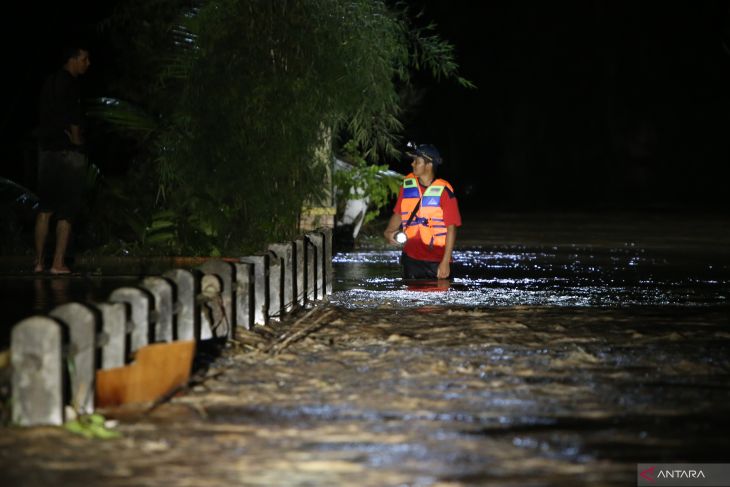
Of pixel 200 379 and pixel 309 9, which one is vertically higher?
pixel 309 9

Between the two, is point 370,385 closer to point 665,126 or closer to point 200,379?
point 200,379

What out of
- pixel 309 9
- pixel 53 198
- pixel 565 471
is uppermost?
pixel 309 9

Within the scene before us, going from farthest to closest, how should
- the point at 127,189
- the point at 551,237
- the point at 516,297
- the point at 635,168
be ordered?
the point at 635,168
the point at 551,237
the point at 127,189
the point at 516,297

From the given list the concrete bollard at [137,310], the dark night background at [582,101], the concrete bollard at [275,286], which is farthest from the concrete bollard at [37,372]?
the dark night background at [582,101]

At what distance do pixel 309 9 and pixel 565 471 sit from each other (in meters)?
10.2

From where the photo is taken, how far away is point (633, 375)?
945cm

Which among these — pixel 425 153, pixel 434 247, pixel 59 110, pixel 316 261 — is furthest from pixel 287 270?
pixel 59 110

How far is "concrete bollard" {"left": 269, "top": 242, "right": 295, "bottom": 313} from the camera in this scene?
41.5 feet

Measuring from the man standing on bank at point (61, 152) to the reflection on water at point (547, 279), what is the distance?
2967 millimetres

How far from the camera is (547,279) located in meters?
16.8

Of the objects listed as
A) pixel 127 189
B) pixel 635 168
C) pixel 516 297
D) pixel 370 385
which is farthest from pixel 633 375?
pixel 635 168

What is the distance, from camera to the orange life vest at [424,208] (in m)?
14.9

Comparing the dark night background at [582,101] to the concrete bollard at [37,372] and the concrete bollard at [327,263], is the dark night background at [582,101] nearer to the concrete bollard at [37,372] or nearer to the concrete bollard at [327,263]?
the concrete bollard at [327,263]

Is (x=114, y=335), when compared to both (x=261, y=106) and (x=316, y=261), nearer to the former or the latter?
(x=316, y=261)
